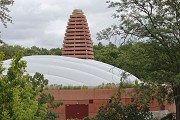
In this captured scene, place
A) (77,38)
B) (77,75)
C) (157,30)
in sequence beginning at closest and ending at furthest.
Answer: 1. (157,30)
2. (77,75)
3. (77,38)

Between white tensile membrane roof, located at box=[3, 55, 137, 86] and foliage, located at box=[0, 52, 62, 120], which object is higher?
white tensile membrane roof, located at box=[3, 55, 137, 86]

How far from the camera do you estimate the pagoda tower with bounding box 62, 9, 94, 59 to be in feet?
131

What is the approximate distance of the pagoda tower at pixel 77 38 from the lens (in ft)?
131

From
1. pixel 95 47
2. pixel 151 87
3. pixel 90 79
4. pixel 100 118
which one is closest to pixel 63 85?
pixel 90 79

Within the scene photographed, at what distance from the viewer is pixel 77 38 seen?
40000mm

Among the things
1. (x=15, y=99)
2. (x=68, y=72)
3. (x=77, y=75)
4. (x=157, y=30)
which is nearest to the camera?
(x=15, y=99)

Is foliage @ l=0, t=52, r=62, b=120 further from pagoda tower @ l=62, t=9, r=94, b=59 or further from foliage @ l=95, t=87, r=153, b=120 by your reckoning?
pagoda tower @ l=62, t=9, r=94, b=59

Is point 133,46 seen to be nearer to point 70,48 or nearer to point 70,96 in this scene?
point 70,96

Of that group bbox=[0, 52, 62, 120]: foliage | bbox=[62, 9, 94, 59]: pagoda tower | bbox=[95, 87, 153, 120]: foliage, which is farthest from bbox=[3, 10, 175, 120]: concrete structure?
bbox=[0, 52, 62, 120]: foliage

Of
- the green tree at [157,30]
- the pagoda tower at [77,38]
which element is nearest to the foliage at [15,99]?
the green tree at [157,30]

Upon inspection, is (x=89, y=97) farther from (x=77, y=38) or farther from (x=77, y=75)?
(x=77, y=38)

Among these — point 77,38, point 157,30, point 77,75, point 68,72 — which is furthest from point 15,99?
point 77,38

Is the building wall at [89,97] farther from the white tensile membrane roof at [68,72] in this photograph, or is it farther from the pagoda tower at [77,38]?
the pagoda tower at [77,38]

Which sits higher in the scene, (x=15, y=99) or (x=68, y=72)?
(x=68, y=72)
